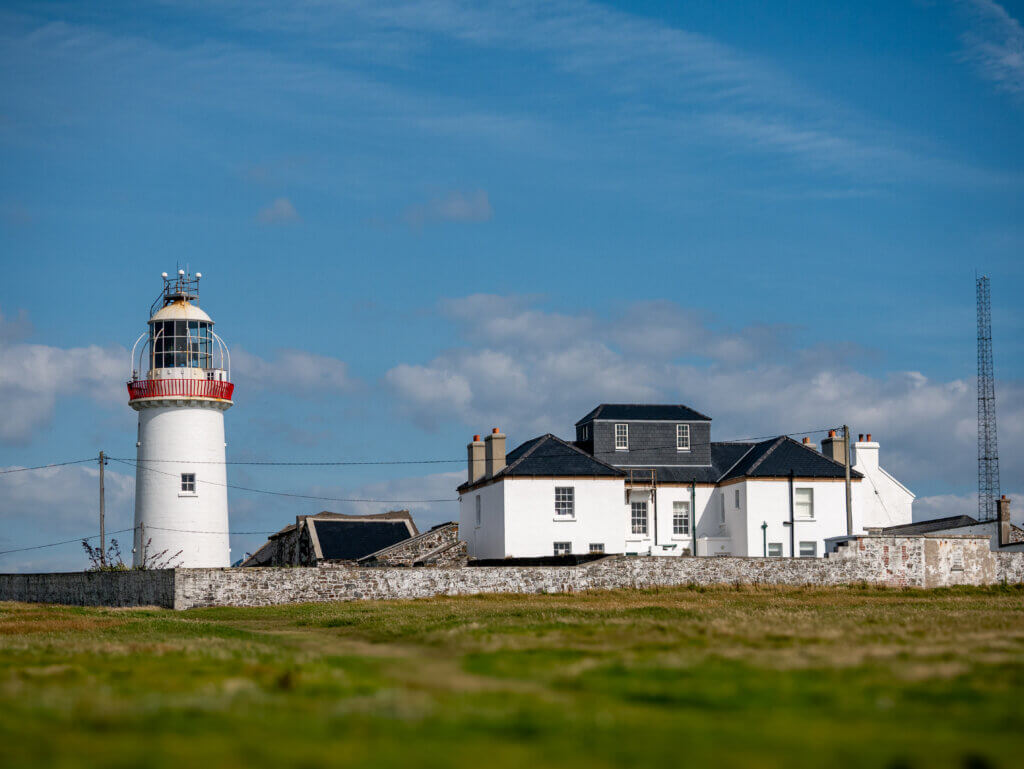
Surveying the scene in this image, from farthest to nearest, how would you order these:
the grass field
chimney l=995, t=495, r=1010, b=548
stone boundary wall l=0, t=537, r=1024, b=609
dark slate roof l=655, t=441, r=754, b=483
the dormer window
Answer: the dormer window
dark slate roof l=655, t=441, r=754, b=483
chimney l=995, t=495, r=1010, b=548
stone boundary wall l=0, t=537, r=1024, b=609
the grass field

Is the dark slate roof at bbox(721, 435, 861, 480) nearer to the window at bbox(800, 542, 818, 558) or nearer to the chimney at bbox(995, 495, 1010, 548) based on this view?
the window at bbox(800, 542, 818, 558)

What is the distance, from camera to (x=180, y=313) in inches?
1981

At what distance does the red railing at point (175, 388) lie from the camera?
4888 centimetres

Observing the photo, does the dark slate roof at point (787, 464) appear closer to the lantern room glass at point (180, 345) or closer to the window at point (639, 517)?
the window at point (639, 517)

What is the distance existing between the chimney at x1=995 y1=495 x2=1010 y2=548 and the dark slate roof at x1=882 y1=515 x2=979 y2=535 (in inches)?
99.8

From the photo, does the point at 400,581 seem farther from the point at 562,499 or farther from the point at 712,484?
the point at 712,484

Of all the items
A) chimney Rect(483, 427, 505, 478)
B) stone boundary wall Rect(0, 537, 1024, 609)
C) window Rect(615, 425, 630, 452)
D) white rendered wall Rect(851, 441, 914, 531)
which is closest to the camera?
stone boundary wall Rect(0, 537, 1024, 609)

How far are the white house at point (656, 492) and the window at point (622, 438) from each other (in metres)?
0.05

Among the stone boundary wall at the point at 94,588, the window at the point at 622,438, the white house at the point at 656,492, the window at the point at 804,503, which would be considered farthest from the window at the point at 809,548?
the stone boundary wall at the point at 94,588

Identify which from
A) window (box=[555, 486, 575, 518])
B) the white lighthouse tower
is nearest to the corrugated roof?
window (box=[555, 486, 575, 518])

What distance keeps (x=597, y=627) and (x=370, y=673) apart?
770 cm

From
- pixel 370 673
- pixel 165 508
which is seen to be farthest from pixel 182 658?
pixel 165 508

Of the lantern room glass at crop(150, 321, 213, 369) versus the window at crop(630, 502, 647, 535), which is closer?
the lantern room glass at crop(150, 321, 213, 369)

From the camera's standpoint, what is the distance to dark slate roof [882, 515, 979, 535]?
58094 mm
